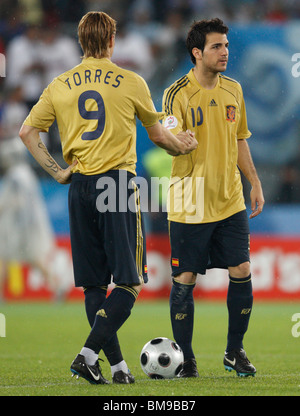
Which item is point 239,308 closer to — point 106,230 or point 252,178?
point 252,178

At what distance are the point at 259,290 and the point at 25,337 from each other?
14.5ft

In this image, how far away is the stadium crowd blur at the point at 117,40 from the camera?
1298cm

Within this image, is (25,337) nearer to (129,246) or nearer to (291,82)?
(129,246)

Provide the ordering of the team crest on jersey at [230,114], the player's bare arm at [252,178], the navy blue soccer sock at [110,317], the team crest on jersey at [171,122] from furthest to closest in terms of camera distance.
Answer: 1. the player's bare arm at [252,178]
2. the team crest on jersey at [230,114]
3. the team crest on jersey at [171,122]
4. the navy blue soccer sock at [110,317]

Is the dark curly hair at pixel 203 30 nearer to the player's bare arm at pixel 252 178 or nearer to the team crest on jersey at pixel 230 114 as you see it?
the team crest on jersey at pixel 230 114

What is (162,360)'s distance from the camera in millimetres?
4969

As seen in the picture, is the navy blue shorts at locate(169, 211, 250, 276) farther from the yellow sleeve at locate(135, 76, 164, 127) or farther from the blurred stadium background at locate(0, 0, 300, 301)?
the blurred stadium background at locate(0, 0, 300, 301)

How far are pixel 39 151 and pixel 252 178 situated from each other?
1564 mm

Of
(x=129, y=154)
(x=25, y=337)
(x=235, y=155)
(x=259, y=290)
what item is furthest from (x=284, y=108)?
(x=129, y=154)

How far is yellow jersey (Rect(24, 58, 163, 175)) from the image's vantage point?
14.9 feet

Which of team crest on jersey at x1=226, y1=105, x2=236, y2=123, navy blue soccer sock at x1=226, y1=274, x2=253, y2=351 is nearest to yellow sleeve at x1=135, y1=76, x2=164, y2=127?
team crest on jersey at x1=226, y1=105, x2=236, y2=123

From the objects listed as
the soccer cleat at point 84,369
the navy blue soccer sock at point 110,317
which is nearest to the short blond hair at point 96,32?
the navy blue soccer sock at point 110,317

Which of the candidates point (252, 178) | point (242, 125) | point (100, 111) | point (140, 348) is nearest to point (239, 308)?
point (252, 178)
